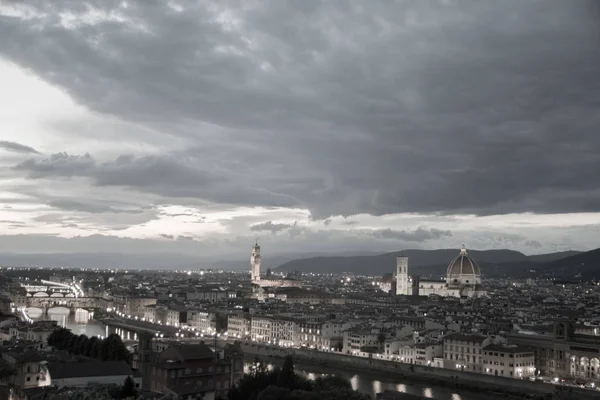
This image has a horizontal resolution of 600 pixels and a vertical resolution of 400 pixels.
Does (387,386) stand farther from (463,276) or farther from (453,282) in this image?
(453,282)

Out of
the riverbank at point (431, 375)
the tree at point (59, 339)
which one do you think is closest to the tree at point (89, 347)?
the tree at point (59, 339)

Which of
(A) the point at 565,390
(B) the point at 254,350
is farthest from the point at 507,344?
(B) the point at 254,350

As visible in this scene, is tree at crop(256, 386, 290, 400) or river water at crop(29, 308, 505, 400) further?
river water at crop(29, 308, 505, 400)

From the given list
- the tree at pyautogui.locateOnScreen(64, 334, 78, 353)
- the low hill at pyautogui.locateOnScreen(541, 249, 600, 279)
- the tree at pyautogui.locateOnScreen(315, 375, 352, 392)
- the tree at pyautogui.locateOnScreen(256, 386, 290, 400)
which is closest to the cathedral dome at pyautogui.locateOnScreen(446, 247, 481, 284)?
the tree at pyautogui.locateOnScreen(64, 334, 78, 353)

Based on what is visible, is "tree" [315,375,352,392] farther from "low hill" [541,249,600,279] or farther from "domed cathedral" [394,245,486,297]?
"low hill" [541,249,600,279]

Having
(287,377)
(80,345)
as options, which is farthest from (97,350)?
(287,377)

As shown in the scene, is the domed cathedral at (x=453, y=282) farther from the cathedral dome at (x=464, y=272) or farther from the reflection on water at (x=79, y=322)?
the reflection on water at (x=79, y=322)
